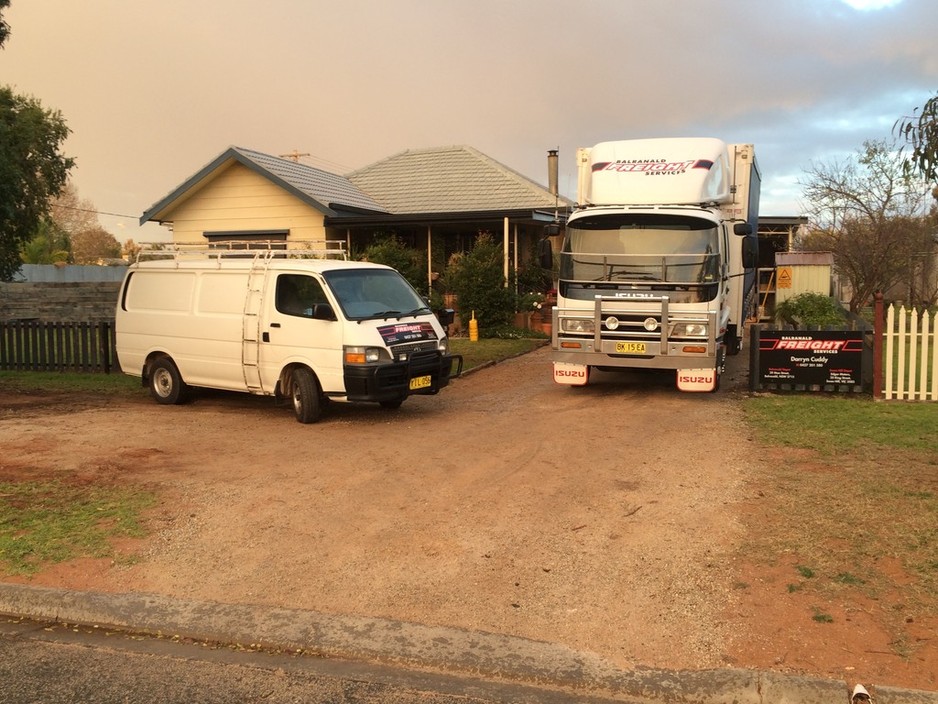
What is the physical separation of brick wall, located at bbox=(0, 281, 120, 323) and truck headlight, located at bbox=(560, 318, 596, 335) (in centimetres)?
1538

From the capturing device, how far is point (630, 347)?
38.7 feet

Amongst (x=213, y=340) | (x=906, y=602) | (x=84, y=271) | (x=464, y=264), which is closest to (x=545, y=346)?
(x=464, y=264)

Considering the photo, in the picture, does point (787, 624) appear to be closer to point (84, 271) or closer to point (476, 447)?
point (476, 447)

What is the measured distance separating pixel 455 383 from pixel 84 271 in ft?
79.9

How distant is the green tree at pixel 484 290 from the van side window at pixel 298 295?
11.3m

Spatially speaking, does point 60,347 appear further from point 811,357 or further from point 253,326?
point 811,357

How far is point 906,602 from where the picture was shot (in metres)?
4.73

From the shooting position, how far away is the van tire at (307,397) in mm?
10453

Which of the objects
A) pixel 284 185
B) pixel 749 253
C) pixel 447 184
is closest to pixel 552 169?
pixel 447 184

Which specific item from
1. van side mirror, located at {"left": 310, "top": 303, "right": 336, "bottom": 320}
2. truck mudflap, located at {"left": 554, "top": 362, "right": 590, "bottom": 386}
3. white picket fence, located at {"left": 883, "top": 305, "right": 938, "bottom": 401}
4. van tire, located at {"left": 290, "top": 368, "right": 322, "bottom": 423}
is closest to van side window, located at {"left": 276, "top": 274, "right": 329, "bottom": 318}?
van side mirror, located at {"left": 310, "top": 303, "right": 336, "bottom": 320}

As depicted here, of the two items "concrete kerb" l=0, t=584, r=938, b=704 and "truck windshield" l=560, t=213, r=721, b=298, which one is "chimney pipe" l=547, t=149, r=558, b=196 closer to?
"truck windshield" l=560, t=213, r=721, b=298

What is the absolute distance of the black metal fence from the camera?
52.6ft

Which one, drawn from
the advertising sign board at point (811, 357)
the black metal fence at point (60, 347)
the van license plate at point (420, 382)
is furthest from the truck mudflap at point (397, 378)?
the black metal fence at point (60, 347)

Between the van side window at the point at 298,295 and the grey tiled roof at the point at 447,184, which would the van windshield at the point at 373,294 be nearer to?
the van side window at the point at 298,295
